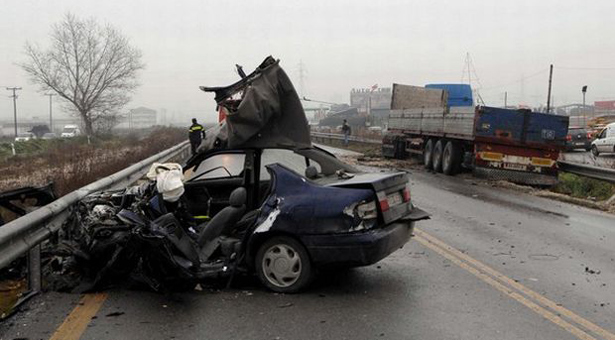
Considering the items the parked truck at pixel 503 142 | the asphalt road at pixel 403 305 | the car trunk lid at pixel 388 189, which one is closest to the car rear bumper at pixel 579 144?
the parked truck at pixel 503 142

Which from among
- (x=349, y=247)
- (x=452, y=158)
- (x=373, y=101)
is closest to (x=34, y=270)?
(x=349, y=247)

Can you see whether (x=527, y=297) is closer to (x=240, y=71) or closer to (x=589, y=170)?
(x=240, y=71)

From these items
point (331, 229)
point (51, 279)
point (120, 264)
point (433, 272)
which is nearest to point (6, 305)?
point (51, 279)

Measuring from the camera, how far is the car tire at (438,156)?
64.6ft

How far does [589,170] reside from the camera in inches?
591

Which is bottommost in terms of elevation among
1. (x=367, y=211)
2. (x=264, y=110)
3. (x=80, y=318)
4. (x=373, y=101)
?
(x=80, y=318)

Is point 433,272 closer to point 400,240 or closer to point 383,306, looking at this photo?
point 400,240

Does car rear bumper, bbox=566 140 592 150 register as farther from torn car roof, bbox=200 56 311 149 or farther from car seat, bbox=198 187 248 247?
car seat, bbox=198 187 248 247

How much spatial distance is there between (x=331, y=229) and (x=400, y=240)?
823 mm

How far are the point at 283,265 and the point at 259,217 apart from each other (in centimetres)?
50

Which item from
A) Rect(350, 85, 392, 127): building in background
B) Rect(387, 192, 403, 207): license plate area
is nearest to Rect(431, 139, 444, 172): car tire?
Rect(387, 192, 403, 207): license plate area

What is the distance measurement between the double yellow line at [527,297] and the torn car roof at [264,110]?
229 cm

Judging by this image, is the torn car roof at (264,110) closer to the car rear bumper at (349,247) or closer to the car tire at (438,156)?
the car rear bumper at (349,247)

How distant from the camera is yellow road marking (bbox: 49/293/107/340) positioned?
15.2 feet
